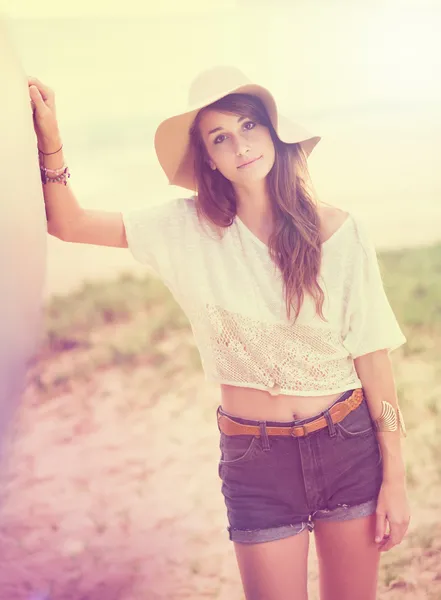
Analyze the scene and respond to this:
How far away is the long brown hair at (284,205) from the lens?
1254mm

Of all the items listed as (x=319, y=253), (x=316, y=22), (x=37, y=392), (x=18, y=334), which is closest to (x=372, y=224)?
(x=316, y=22)

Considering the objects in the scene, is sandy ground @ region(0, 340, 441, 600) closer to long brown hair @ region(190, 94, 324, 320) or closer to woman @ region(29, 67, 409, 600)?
woman @ region(29, 67, 409, 600)

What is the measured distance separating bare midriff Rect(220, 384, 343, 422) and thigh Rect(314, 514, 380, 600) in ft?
0.71

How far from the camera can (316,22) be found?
179 cm

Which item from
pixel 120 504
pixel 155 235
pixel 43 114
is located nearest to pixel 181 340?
pixel 120 504

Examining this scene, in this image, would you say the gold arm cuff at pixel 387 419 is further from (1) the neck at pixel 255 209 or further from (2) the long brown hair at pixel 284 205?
(1) the neck at pixel 255 209

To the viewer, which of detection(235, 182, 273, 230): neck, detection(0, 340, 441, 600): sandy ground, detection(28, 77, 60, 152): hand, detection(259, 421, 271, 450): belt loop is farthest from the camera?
detection(0, 340, 441, 600): sandy ground

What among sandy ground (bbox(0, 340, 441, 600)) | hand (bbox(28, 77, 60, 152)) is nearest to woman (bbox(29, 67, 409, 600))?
hand (bbox(28, 77, 60, 152))

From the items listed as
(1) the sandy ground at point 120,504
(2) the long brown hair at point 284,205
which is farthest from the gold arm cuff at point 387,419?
(1) the sandy ground at point 120,504

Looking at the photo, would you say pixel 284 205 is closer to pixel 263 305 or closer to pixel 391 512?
pixel 263 305

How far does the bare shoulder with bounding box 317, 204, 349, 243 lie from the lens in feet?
4.23

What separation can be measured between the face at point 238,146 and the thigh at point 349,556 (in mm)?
669

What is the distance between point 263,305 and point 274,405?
0.18 metres

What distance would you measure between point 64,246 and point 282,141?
0.75 metres
